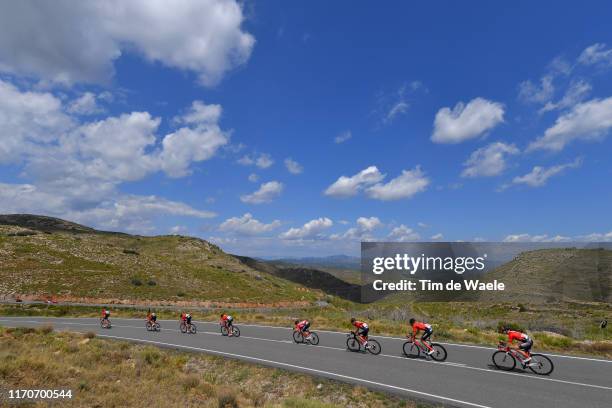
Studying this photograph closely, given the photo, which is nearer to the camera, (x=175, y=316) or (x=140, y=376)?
(x=140, y=376)

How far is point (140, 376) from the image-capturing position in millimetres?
14320

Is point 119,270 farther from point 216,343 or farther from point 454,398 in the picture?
point 454,398

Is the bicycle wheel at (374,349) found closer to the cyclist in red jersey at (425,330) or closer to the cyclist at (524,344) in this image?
the cyclist in red jersey at (425,330)

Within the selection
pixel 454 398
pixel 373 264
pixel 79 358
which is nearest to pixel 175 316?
pixel 373 264

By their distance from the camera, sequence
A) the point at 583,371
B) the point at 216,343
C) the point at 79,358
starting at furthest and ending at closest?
the point at 216,343 < the point at 79,358 < the point at 583,371

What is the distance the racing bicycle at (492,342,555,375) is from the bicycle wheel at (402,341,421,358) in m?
3.02

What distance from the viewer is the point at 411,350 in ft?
56.5

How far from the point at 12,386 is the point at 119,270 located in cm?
6374

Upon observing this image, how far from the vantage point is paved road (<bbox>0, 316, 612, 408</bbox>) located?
11016 millimetres

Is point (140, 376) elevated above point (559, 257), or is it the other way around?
point (559, 257)

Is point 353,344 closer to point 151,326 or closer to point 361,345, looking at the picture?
point 361,345

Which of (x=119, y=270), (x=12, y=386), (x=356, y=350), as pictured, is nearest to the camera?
(x=12, y=386)

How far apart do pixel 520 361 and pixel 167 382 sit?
11.7 m

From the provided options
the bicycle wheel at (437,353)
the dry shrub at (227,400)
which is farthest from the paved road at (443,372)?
the dry shrub at (227,400)
